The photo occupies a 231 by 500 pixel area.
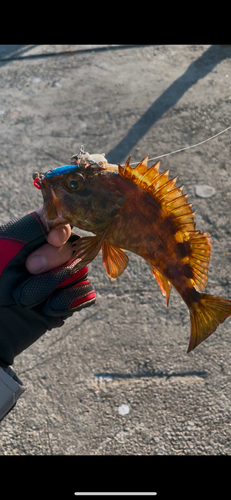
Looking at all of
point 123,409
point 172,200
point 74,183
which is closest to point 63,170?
point 74,183

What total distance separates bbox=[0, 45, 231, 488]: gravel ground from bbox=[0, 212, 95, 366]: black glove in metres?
1.12

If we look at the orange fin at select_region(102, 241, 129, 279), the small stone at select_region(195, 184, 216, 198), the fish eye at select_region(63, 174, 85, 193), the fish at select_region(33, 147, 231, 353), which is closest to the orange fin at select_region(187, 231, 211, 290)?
the fish at select_region(33, 147, 231, 353)

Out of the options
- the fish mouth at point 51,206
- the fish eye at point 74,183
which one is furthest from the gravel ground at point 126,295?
the fish eye at point 74,183

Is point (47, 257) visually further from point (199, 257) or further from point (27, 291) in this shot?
point (199, 257)

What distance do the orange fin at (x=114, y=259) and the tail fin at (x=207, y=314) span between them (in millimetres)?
414

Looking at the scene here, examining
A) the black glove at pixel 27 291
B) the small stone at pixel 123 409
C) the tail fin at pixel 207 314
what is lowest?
the small stone at pixel 123 409

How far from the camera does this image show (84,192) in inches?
78.8

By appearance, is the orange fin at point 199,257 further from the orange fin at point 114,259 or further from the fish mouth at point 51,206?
the fish mouth at point 51,206

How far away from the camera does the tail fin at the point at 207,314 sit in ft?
6.95

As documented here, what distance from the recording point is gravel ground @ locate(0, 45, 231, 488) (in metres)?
3.38

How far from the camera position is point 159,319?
13.3 feet

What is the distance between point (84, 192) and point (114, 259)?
44 centimetres

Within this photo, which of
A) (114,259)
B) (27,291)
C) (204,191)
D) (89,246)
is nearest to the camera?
(89,246)

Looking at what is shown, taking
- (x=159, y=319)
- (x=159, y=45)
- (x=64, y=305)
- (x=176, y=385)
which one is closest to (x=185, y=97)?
(x=159, y=45)
